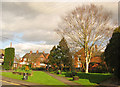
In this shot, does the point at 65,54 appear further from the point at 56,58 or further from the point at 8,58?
the point at 8,58

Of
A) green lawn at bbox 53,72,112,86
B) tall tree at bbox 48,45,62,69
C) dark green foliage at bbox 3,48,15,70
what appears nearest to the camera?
green lawn at bbox 53,72,112,86

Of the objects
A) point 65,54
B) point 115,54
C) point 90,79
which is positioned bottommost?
point 90,79

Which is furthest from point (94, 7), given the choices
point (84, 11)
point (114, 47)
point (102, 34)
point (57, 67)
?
point (57, 67)

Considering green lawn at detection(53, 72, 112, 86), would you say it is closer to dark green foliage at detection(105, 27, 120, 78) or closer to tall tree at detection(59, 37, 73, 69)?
dark green foliage at detection(105, 27, 120, 78)

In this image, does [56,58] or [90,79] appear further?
[56,58]

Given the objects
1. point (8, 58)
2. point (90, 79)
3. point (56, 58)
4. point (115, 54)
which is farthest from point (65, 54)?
point (115, 54)

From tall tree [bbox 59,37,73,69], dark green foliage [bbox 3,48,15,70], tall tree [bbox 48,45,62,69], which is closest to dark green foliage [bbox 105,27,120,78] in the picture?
tall tree [bbox 59,37,73,69]

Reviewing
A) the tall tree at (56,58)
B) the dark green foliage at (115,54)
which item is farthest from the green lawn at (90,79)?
the tall tree at (56,58)

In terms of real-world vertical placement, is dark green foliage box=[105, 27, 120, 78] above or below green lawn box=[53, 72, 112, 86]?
above

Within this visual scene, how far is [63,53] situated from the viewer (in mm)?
40375

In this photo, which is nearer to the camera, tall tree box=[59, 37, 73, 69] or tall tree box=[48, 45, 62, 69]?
tall tree box=[59, 37, 73, 69]

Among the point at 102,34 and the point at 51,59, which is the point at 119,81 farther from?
the point at 51,59

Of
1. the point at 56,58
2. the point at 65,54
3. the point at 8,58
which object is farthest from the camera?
the point at 56,58

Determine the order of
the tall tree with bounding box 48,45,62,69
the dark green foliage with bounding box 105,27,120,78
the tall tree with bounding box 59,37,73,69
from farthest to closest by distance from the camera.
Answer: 1. the tall tree with bounding box 48,45,62,69
2. the tall tree with bounding box 59,37,73,69
3. the dark green foliage with bounding box 105,27,120,78
